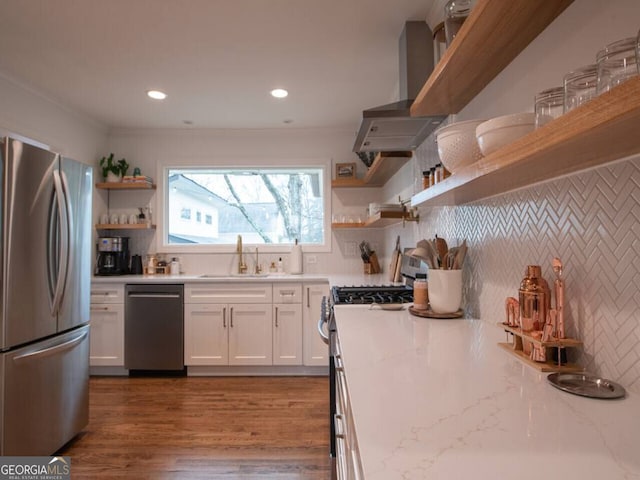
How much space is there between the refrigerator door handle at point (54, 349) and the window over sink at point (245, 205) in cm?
190

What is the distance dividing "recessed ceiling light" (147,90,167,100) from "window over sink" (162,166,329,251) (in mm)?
1008

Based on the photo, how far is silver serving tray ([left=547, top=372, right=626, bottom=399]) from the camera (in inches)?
29.0

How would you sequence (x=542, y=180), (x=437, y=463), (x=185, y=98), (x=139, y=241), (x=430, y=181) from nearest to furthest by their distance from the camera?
(x=437, y=463) < (x=542, y=180) < (x=430, y=181) < (x=185, y=98) < (x=139, y=241)

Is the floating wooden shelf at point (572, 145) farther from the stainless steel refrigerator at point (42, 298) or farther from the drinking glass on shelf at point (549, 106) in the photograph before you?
the stainless steel refrigerator at point (42, 298)

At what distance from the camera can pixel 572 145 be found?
2.15ft

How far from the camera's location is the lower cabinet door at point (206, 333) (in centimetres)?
334

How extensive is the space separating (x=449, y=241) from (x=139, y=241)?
3386 millimetres

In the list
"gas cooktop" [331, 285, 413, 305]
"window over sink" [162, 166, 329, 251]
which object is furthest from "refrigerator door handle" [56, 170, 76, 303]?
"window over sink" [162, 166, 329, 251]

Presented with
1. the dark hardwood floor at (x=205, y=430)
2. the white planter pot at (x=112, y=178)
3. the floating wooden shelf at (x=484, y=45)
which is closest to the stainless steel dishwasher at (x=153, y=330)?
the dark hardwood floor at (x=205, y=430)

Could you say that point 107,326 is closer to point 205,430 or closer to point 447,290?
point 205,430

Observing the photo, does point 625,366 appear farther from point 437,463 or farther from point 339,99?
point 339,99

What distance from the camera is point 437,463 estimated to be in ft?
1.69

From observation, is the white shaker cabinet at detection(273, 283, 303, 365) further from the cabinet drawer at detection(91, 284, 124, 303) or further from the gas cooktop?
the cabinet drawer at detection(91, 284, 124, 303)

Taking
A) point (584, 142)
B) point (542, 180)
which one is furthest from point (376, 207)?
point (584, 142)
